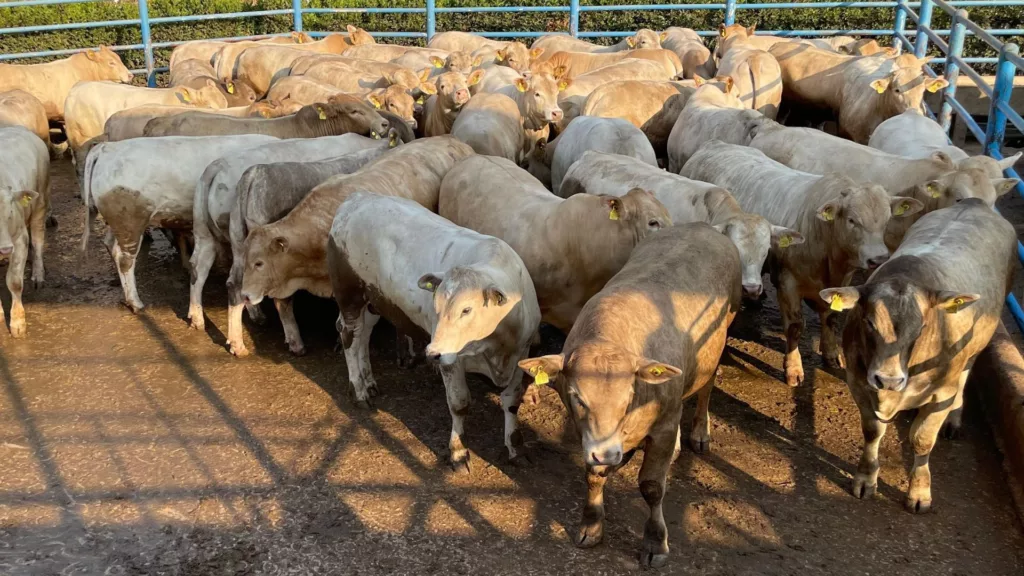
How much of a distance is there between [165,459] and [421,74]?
25.2 feet

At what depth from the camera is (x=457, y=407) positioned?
233 inches

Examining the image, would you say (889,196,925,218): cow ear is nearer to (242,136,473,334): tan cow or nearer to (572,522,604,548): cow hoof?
(572,522,604,548): cow hoof

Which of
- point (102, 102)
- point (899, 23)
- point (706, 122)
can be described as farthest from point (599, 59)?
point (102, 102)

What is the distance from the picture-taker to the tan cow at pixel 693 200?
623 centimetres

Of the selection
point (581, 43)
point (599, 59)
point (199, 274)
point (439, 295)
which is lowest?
point (199, 274)

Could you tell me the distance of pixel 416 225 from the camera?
6363 mm

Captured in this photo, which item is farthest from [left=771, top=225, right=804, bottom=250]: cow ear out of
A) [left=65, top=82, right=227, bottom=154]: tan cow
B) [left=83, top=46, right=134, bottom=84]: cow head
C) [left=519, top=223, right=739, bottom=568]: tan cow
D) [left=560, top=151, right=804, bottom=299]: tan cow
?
[left=83, top=46, right=134, bottom=84]: cow head

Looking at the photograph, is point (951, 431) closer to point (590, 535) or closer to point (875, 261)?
point (875, 261)

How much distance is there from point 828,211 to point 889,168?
1.41 m

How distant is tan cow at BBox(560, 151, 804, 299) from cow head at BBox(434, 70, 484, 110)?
2.68 m

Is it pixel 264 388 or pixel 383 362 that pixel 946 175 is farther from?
pixel 264 388

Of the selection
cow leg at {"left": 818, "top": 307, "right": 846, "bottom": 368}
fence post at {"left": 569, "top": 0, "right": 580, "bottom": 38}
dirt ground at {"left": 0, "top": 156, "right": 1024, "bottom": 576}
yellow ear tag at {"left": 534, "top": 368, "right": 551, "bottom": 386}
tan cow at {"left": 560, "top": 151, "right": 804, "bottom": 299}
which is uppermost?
fence post at {"left": 569, "top": 0, "right": 580, "bottom": 38}

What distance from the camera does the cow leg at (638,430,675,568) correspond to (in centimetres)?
489

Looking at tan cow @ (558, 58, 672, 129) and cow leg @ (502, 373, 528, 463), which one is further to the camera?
tan cow @ (558, 58, 672, 129)
